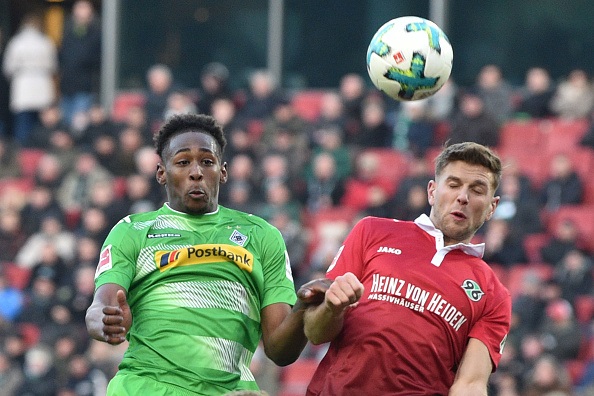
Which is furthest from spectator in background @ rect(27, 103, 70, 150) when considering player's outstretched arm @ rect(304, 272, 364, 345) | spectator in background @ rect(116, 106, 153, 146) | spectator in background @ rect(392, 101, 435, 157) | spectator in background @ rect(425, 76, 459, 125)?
player's outstretched arm @ rect(304, 272, 364, 345)

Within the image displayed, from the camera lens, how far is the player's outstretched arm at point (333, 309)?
236 inches

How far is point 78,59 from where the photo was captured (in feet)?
68.3

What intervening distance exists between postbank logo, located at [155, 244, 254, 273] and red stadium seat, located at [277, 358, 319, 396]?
27.4 feet

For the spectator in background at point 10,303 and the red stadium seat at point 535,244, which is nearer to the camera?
the red stadium seat at point 535,244

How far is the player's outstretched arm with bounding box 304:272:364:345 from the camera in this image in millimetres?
5988

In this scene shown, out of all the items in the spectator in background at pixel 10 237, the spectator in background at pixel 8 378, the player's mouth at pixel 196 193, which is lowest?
the spectator in background at pixel 8 378

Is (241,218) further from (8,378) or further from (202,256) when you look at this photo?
(8,378)

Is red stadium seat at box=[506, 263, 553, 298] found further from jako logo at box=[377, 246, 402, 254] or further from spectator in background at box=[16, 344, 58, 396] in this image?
jako logo at box=[377, 246, 402, 254]

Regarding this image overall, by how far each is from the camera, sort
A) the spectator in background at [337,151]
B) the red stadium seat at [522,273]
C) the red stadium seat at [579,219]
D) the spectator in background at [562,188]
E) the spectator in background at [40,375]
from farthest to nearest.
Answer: the spectator in background at [337,151] < the spectator in background at [40,375] < the spectator in background at [562,188] < the red stadium seat at [579,219] < the red stadium seat at [522,273]

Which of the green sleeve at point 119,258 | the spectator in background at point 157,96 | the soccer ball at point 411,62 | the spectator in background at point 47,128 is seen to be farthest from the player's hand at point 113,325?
the spectator in background at point 47,128

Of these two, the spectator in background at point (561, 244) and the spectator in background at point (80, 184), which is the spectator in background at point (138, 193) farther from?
the spectator in background at point (561, 244)

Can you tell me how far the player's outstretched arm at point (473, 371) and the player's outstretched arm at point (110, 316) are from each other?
1527 mm

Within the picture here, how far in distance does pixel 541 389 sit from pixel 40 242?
7455mm

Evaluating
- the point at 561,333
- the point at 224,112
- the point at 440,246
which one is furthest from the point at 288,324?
the point at 224,112
